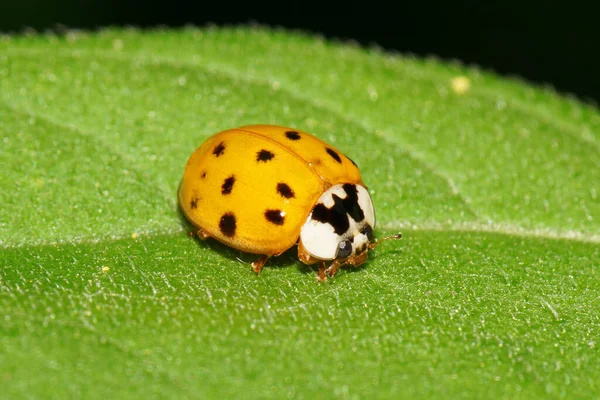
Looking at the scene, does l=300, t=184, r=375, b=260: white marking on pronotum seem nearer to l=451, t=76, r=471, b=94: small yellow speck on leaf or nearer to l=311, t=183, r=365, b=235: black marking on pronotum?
l=311, t=183, r=365, b=235: black marking on pronotum

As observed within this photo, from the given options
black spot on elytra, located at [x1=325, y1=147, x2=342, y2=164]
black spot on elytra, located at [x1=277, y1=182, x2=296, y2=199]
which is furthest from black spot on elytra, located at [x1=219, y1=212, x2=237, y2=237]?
black spot on elytra, located at [x1=325, y1=147, x2=342, y2=164]

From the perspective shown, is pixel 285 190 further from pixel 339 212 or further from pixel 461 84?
pixel 461 84

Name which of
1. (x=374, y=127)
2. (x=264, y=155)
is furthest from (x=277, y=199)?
(x=374, y=127)

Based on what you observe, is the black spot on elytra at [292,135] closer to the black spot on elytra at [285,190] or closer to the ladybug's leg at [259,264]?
the black spot on elytra at [285,190]

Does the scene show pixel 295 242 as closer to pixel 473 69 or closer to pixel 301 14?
pixel 473 69

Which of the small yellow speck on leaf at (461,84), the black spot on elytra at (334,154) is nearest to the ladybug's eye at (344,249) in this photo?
the black spot on elytra at (334,154)
